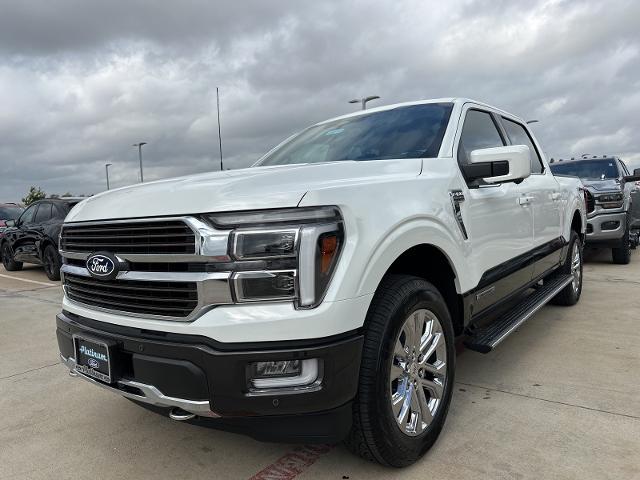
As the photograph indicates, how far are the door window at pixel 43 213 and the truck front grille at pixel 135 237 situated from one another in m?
7.76

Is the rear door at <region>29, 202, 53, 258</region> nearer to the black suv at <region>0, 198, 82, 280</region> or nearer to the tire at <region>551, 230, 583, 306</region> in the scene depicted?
the black suv at <region>0, 198, 82, 280</region>

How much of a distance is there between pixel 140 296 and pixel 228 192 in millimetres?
611

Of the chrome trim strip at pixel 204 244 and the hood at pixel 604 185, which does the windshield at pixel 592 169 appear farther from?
the chrome trim strip at pixel 204 244

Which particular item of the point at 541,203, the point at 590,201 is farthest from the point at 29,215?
the point at 590,201

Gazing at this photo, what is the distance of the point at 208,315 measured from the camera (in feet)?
6.35

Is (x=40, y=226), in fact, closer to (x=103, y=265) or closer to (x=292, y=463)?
(x=103, y=265)

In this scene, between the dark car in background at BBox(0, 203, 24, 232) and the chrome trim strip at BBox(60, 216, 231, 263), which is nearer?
the chrome trim strip at BBox(60, 216, 231, 263)

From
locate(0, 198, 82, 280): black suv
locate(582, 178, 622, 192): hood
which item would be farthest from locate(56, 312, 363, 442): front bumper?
locate(582, 178, 622, 192): hood

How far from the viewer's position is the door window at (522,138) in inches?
167

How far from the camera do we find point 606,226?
818 centimetres

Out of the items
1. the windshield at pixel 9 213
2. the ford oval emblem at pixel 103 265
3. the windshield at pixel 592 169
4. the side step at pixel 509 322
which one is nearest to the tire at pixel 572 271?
the side step at pixel 509 322

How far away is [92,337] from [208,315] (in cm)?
74

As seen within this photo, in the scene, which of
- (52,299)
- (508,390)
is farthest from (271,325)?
(52,299)

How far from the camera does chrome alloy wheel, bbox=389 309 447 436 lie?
7.47 feet
